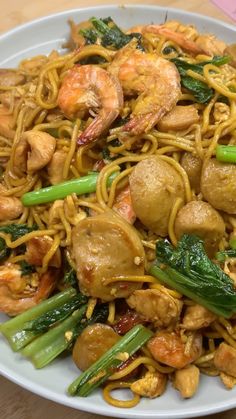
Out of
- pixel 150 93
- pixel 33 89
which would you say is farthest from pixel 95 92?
pixel 33 89

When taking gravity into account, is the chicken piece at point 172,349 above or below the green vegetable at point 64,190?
below

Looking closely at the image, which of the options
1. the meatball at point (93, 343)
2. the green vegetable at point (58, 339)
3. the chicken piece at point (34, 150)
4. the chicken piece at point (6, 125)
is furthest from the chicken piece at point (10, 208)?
the meatball at point (93, 343)

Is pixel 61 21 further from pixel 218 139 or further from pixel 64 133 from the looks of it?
pixel 218 139

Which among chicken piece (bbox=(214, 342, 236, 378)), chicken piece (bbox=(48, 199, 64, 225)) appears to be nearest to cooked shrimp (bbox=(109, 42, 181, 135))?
chicken piece (bbox=(48, 199, 64, 225))

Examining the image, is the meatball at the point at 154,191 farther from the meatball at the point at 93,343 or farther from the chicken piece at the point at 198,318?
the meatball at the point at 93,343

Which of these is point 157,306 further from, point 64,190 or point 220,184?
point 64,190

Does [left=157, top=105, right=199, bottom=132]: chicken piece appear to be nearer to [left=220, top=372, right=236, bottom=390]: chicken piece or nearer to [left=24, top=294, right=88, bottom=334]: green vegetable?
[left=24, top=294, right=88, bottom=334]: green vegetable

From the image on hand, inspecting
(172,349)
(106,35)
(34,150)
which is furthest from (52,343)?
(106,35)
